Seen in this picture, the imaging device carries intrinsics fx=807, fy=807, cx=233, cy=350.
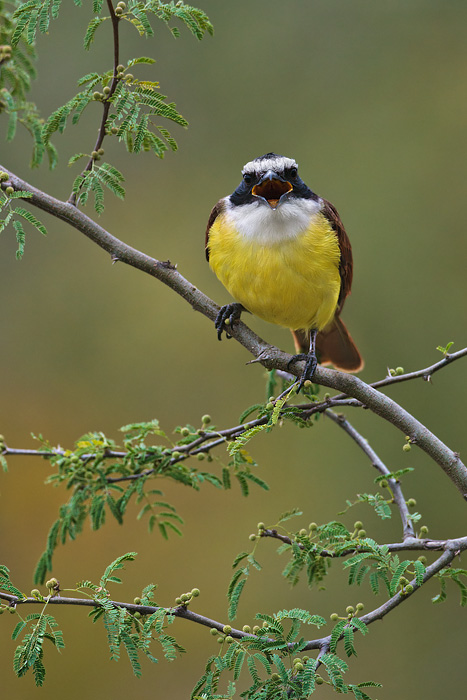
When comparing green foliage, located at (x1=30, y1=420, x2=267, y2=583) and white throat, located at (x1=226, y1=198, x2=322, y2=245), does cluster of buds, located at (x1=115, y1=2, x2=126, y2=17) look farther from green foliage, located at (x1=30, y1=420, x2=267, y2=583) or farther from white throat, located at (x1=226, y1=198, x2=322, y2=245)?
green foliage, located at (x1=30, y1=420, x2=267, y2=583)

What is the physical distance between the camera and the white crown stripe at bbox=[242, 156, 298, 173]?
2.36 metres

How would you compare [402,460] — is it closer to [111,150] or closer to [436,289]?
[436,289]

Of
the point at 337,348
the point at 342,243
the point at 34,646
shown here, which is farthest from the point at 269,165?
the point at 34,646

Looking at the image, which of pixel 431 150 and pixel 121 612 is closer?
pixel 121 612

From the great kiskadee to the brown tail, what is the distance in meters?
0.32

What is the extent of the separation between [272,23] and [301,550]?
4.53 metres

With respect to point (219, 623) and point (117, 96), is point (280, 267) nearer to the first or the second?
point (117, 96)

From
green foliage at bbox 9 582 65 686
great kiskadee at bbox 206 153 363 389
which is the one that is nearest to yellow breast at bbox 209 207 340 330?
great kiskadee at bbox 206 153 363 389

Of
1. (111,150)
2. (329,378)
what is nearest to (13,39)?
(329,378)

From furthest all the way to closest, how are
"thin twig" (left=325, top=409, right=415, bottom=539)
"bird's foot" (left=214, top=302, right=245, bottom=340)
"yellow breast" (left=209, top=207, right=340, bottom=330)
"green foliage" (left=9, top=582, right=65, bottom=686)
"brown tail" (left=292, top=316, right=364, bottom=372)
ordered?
"brown tail" (left=292, top=316, right=364, bottom=372)
"yellow breast" (left=209, top=207, right=340, bottom=330)
"bird's foot" (left=214, top=302, right=245, bottom=340)
"thin twig" (left=325, top=409, right=415, bottom=539)
"green foliage" (left=9, top=582, right=65, bottom=686)

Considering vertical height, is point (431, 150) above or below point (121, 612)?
above

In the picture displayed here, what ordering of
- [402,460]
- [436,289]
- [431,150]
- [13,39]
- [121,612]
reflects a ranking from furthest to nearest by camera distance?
[431,150], [436,289], [402,460], [13,39], [121,612]

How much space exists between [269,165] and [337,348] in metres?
0.80

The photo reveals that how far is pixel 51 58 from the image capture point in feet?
16.8
